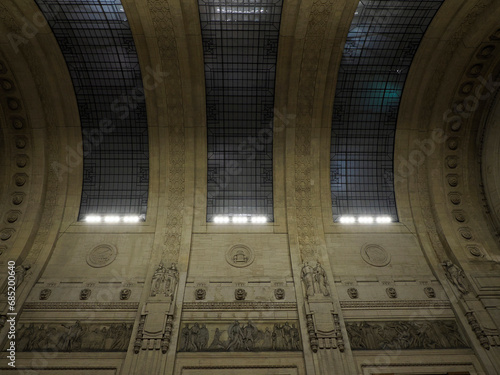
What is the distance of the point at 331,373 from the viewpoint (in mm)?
11805

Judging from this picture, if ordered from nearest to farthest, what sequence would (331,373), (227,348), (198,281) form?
(331,373), (227,348), (198,281)

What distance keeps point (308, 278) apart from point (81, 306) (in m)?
9.66

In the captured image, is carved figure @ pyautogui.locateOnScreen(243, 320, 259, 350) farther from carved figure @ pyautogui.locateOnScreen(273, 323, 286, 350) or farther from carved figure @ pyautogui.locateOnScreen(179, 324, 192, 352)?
carved figure @ pyautogui.locateOnScreen(179, 324, 192, 352)

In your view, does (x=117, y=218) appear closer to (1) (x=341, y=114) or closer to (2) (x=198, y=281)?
(2) (x=198, y=281)

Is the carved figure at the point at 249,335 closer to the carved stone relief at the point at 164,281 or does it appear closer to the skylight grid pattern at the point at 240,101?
the carved stone relief at the point at 164,281

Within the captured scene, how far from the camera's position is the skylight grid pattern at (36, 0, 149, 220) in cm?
1487

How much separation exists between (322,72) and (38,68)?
13638 mm

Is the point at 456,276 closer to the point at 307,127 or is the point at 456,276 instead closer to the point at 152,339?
the point at 307,127

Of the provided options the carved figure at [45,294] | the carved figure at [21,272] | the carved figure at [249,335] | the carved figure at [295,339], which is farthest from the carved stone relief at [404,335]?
the carved figure at [21,272]

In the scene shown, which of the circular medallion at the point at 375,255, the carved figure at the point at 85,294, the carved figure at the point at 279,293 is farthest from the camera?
the circular medallion at the point at 375,255

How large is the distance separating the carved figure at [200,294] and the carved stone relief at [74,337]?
2.83 meters

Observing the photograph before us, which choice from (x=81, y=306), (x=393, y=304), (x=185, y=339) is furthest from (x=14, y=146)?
(x=393, y=304)

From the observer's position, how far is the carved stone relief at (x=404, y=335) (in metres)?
12.9

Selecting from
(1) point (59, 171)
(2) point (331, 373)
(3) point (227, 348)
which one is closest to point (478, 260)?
(2) point (331, 373)
